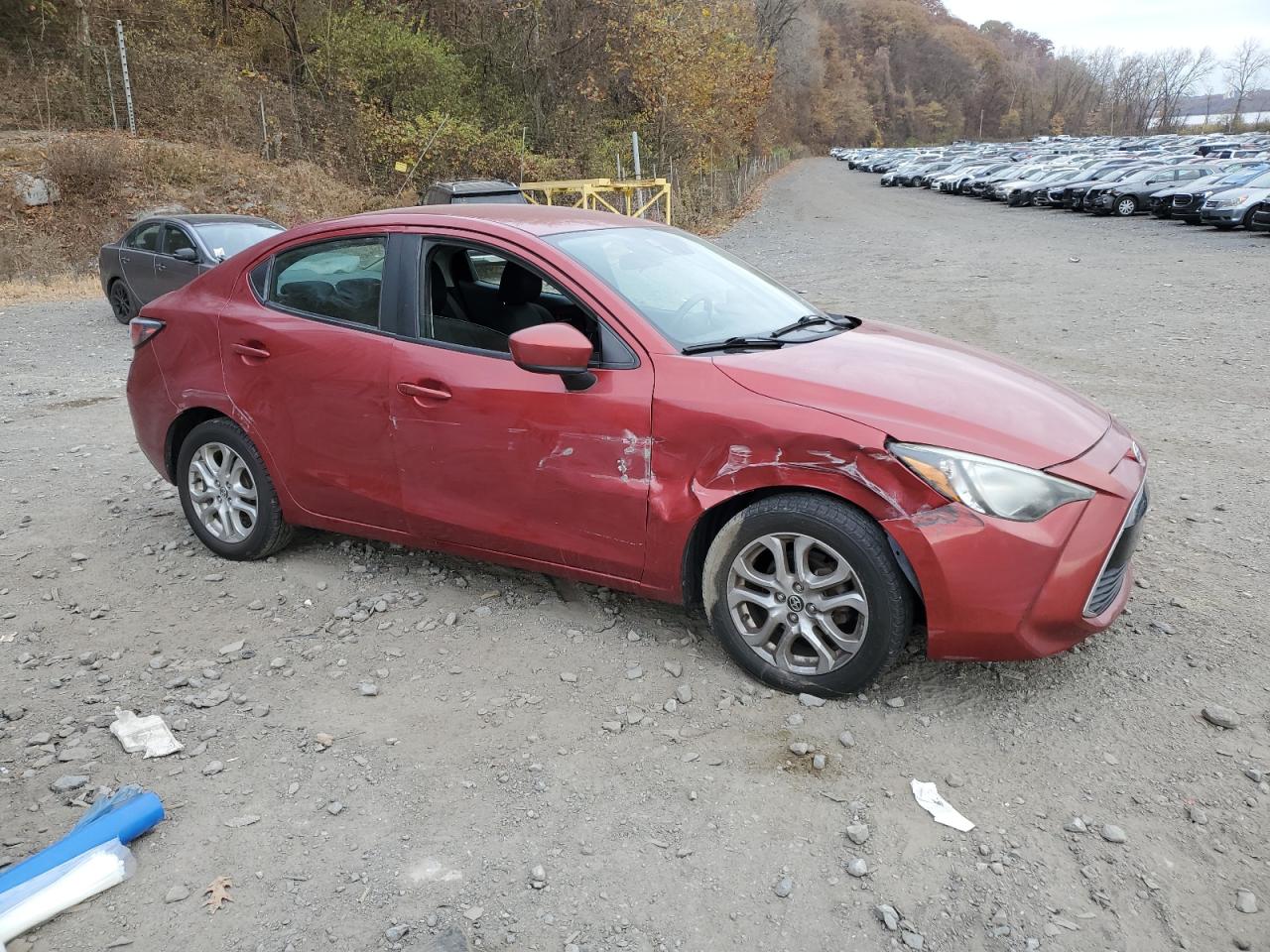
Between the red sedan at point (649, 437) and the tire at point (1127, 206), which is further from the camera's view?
the tire at point (1127, 206)

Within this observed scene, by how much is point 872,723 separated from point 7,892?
256cm

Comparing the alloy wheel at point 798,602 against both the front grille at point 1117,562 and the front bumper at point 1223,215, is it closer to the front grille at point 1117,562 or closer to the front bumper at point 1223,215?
the front grille at point 1117,562

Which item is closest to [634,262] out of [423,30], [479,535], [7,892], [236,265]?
[479,535]

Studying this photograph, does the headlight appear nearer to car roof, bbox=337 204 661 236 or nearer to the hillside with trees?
car roof, bbox=337 204 661 236

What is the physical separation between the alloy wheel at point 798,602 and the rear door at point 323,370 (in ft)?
5.24

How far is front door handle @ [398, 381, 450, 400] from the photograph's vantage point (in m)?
3.92

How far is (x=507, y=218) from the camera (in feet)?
13.7

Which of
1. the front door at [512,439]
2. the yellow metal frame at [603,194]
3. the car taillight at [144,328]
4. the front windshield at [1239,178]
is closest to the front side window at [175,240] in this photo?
the yellow metal frame at [603,194]

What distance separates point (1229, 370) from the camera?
8406mm

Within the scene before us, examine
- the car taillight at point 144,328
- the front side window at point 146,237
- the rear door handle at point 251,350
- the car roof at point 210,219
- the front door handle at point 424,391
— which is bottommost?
the front door handle at point 424,391

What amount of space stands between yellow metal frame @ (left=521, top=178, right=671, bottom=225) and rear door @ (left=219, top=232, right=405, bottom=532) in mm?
14781

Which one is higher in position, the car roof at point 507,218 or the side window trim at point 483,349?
the car roof at point 507,218

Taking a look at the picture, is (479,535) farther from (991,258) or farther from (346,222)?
(991,258)

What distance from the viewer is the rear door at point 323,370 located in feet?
13.6
